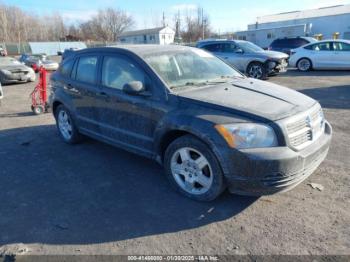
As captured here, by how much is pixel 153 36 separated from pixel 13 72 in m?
68.2

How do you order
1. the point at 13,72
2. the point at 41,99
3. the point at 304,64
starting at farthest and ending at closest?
the point at 304,64
the point at 13,72
the point at 41,99

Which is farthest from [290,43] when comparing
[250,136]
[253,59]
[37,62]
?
[250,136]

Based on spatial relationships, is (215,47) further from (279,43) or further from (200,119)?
(200,119)

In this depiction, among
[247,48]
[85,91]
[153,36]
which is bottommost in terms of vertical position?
[85,91]

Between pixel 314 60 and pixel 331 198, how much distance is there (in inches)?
540

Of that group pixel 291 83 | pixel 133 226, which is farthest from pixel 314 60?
pixel 133 226

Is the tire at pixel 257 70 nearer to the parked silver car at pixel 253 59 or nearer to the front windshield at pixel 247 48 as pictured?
the parked silver car at pixel 253 59

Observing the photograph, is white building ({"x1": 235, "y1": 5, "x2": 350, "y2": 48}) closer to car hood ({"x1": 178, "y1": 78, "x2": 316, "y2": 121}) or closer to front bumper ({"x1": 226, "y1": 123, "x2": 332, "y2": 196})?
car hood ({"x1": 178, "y1": 78, "x2": 316, "y2": 121})

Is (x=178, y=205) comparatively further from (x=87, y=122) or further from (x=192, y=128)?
(x=87, y=122)

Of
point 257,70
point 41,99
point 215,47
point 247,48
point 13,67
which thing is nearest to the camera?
point 41,99

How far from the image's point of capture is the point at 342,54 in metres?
14.7

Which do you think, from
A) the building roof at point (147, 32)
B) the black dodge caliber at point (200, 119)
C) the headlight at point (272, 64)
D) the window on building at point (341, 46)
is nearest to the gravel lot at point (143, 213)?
the black dodge caliber at point (200, 119)

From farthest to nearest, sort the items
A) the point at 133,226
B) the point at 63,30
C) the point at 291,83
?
the point at 63,30, the point at 291,83, the point at 133,226

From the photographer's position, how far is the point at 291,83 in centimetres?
1261
